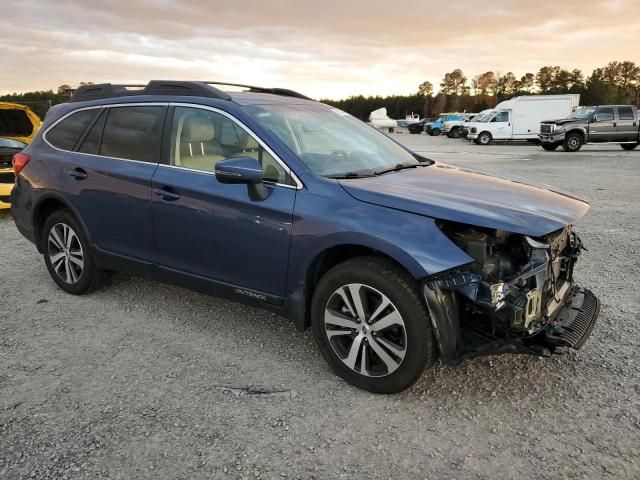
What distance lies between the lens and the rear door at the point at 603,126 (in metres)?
22.5

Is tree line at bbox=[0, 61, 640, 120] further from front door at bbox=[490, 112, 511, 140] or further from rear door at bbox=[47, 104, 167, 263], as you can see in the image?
rear door at bbox=[47, 104, 167, 263]

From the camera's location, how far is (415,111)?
102 m

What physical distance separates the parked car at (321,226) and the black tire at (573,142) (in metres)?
21.0

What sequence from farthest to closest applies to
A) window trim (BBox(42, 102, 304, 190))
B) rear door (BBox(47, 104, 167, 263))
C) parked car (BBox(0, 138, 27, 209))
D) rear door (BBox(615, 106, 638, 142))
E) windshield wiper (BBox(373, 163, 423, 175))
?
rear door (BBox(615, 106, 638, 142)), parked car (BBox(0, 138, 27, 209)), rear door (BBox(47, 104, 167, 263)), windshield wiper (BBox(373, 163, 423, 175)), window trim (BBox(42, 102, 304, 190))

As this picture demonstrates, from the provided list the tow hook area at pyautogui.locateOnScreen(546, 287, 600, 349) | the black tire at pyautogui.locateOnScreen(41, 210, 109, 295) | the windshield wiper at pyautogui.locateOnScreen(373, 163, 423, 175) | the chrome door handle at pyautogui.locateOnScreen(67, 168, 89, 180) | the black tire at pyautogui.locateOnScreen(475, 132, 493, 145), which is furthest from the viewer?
the black tire at pyautogui.locateOnScreen(475, 132, 493, 145)

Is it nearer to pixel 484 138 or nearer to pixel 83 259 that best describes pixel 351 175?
pixel 83 259

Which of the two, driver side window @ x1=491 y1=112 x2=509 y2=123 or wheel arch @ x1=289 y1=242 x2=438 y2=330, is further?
driver side window @ x1=491 y1=112 x2=509 y2=123

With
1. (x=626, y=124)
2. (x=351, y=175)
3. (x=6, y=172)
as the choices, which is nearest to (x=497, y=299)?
(x=351, y=175)

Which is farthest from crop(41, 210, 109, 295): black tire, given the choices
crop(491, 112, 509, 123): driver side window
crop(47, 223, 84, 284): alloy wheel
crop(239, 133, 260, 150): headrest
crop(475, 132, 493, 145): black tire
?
crop(491, 112, 509, 123): driver side window

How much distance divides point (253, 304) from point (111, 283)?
6.89ft

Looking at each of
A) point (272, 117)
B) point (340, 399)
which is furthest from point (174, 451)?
point (272, 117)

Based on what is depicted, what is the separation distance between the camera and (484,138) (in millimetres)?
30656

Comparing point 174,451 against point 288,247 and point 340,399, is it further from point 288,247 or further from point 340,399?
point 288,247

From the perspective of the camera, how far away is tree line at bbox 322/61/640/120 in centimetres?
7531
